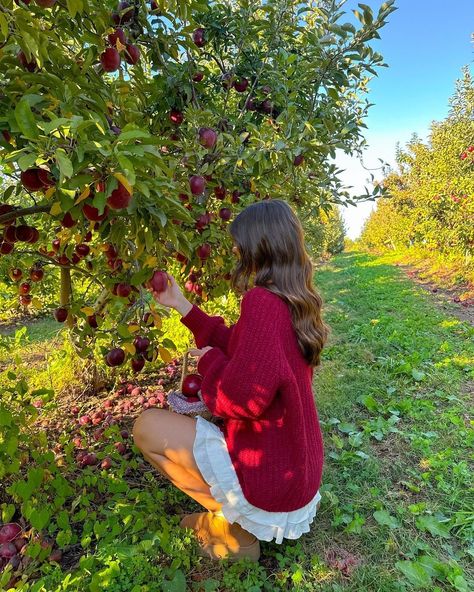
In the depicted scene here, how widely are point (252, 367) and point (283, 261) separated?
0.44 m

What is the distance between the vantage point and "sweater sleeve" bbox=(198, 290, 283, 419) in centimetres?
143

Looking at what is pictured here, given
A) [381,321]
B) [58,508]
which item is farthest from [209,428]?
→ [381,321]

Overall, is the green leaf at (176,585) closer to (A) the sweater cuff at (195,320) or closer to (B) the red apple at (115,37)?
(A) the sweater cuff at (195,320)

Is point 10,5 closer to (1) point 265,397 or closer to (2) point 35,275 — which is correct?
(1) point 265,397

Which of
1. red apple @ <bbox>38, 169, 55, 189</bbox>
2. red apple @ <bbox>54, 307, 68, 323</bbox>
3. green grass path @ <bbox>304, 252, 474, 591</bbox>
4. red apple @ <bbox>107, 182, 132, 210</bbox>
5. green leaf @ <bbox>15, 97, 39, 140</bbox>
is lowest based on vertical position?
green grass path @ <bbox>304, 252, 474, 591</bbox>

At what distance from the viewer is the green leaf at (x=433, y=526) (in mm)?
1834

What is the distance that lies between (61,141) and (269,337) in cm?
85

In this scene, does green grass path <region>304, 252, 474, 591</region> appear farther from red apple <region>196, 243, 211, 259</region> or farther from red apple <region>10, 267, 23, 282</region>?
red apple <region>10, 267, 23, 282</region>

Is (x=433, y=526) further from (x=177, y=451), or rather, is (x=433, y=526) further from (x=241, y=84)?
(x=241, y=84)

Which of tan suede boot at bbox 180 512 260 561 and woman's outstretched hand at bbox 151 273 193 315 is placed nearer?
tan suede boot at bbox 180 512 260 561

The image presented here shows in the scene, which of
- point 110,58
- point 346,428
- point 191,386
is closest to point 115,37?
point 110,58

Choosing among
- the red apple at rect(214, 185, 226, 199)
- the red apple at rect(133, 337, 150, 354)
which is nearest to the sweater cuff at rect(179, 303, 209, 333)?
the red apple at rect(133, 337, 150, 354)

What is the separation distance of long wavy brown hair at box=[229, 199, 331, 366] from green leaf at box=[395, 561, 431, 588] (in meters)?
0.82

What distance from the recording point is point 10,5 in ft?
3.54
